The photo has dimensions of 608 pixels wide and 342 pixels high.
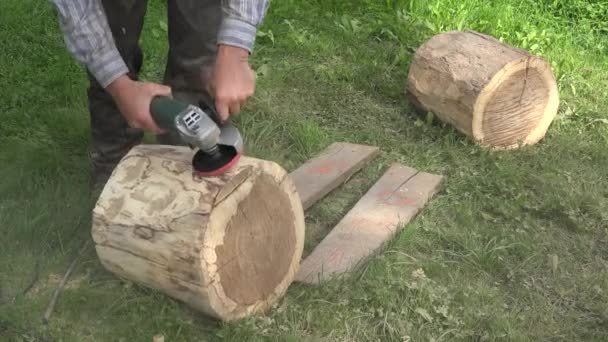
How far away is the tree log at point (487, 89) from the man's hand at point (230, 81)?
1.78 m

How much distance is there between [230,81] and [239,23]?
23 cm

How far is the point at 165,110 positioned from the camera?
2.28 meters

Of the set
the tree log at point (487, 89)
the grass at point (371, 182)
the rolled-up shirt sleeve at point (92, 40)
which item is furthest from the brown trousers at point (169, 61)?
the tree log at point (487, 89)

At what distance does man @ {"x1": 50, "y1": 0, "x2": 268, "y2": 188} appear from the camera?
2.40 metres

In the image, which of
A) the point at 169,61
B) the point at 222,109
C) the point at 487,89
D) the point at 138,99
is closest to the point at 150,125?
the point at 138,99

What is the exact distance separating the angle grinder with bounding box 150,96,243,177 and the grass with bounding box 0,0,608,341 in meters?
0.61

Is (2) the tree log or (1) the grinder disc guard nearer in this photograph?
(1) the grinder disc guard

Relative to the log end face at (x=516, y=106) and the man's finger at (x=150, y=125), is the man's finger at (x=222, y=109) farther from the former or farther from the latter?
the log end face at (x=516, y=106)

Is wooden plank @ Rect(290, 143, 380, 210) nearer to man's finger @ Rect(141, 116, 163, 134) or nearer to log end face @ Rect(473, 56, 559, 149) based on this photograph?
log end face @ Rect(473, 56, 559, 149)

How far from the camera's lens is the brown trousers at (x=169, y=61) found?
3.09 meters

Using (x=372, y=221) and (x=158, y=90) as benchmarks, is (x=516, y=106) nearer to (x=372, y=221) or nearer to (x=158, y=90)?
(x=372, y=221)

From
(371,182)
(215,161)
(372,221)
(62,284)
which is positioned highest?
(215,161)

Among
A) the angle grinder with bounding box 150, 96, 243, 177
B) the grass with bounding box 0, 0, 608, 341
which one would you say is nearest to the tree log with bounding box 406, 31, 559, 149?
the grass with bounding box 0, 0, 608, 341

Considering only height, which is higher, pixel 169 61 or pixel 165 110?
pixel 165 110
